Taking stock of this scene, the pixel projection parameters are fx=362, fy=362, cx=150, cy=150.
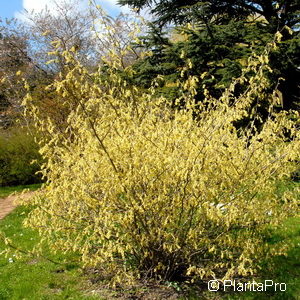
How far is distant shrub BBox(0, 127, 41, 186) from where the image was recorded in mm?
11617

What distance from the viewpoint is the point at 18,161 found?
1159cm

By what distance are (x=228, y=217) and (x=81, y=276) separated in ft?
6.73

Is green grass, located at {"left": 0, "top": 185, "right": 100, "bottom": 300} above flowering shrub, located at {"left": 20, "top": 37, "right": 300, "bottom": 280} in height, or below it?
below

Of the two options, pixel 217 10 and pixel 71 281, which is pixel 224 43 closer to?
pixel 217 10

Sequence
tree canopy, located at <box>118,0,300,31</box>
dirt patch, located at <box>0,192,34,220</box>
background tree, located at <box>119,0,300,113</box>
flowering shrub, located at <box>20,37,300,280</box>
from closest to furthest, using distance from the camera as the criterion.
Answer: flowering shrub, located at <box>20,37,300,280</box> → dirt patch, located at <box>0,192,34,220</box> → background tree, located at <box>119,0,300,113</box> → tree canopy, located at <box>118,0,300,31</box>

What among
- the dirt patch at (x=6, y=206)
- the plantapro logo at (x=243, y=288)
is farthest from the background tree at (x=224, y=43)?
the plantapro logo at (x=243, y=288)

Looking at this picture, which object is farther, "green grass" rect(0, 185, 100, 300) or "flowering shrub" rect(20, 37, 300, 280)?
"green grass" rect(0, 185, 100, 300)

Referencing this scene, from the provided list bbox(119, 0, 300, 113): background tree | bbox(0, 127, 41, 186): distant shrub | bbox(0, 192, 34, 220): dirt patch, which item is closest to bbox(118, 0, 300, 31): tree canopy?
bbox(119, 0, 300, 113): background tree

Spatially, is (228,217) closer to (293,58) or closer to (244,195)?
(244,195)

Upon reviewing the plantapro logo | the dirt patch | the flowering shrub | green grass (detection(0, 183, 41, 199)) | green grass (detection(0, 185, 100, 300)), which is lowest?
the plantapro logo

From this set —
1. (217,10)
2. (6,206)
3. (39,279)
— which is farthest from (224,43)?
(39,279)

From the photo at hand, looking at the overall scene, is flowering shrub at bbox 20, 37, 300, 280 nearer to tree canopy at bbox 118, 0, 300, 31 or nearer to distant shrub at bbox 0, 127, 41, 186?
tree canopy at bbox 118, 0, 300, 31

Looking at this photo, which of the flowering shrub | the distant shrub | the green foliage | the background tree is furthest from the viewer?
the distant shrub

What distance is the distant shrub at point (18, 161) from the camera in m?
11.6
